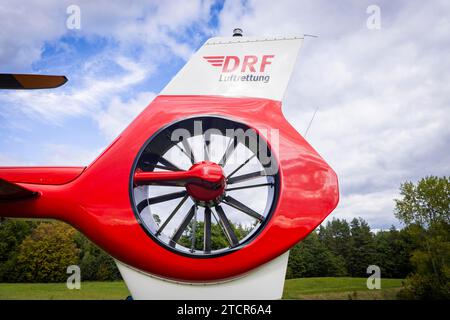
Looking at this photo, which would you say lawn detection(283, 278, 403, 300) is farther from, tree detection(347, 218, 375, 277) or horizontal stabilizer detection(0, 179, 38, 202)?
horizontal stabilizer detection(0, 179, 38, 202)

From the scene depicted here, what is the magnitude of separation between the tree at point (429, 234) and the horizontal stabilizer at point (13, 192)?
2413 centimetres

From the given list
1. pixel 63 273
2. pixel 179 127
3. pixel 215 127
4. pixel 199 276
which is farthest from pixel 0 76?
pixel 63 273

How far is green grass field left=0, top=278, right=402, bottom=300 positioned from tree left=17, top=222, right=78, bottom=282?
8.45ft

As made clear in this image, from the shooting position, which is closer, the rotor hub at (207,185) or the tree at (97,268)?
the rotor hub at (207,185)

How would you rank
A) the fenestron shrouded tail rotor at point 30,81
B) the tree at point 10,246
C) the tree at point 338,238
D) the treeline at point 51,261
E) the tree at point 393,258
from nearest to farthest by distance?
the fenestron shrouded tail rotor at point 30,81 < the treeline at point 51,261 < the tree at point 10,246 < the tree at point 393,258 < the tree at point 338,238

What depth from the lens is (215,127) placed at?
6.28m

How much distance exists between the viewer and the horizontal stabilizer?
16.7 feet

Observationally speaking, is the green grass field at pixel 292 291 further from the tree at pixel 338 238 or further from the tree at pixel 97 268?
the tree at pixel 338 238

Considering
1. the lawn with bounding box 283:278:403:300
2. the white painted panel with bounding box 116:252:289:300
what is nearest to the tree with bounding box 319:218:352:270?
the lawn with bounding box 283:278:403:300

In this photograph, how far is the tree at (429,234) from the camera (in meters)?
22.3

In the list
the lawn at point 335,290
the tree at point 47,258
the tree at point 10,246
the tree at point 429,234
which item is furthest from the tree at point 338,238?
the tree at point 10,246

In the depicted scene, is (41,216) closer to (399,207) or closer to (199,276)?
(199,276)
